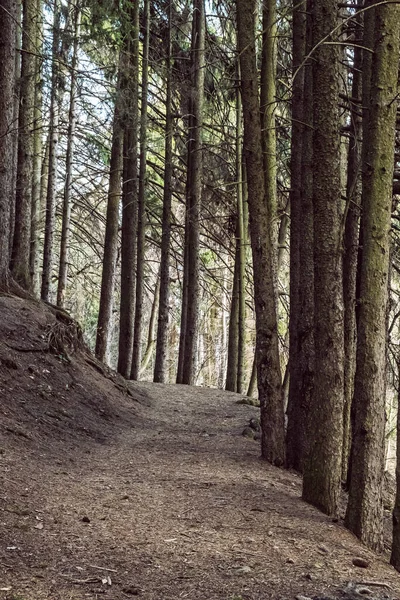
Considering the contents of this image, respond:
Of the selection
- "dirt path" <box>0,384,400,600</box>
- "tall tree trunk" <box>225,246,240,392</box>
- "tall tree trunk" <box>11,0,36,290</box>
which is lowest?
"dirt path" <box>0,384,400,600</box>

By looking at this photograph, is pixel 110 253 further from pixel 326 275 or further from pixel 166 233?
pixel 326 275

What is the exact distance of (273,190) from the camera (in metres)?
9.15

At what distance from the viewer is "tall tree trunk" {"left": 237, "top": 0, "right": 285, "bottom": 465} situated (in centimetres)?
763

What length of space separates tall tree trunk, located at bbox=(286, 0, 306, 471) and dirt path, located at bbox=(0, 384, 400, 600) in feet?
1.82

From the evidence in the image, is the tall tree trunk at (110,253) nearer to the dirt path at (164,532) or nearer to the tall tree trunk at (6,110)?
the tall tree trunk at (6,110)

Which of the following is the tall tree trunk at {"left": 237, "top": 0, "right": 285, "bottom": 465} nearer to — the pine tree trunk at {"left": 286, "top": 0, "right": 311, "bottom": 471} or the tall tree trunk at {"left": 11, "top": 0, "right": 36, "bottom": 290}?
the pine tree trunk at {"left": 286, "top": 0, "right": 311, "bottom": 471}

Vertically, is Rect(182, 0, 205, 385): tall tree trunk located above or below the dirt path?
above

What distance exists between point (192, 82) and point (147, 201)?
3.28m

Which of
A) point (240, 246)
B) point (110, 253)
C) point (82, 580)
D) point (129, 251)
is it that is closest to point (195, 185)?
point (240, 246)

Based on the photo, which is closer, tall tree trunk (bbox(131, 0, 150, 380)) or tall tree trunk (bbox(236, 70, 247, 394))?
tall tree trunk (bbox(131, 0, 150, 380))

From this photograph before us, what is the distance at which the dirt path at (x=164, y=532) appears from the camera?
12.6ft

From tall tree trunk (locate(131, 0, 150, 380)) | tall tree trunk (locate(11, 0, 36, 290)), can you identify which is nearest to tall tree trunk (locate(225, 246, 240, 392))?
tall tree trunk (locate(131, 0, 150, 380))

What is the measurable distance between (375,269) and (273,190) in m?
3.86

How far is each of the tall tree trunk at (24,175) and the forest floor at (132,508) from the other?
1364 millimetres
